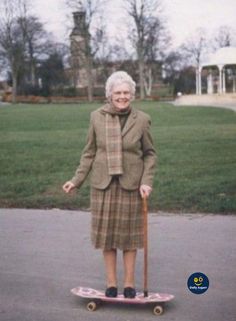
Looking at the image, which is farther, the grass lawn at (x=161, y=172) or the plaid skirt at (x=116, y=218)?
the grass lawn at (x=161, y=172)

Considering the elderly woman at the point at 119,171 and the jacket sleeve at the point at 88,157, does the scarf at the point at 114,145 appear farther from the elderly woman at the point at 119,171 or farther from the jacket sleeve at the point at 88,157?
the jacket sleeve at the point at 88,157

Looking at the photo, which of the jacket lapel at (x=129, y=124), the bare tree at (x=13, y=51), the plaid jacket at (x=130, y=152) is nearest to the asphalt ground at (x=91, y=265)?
the plaid jacket at (x=130, y=152)

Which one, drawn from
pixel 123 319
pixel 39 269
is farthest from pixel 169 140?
pixel 123 319

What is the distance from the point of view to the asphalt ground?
14.9 feet

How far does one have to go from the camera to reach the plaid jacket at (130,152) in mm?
4438

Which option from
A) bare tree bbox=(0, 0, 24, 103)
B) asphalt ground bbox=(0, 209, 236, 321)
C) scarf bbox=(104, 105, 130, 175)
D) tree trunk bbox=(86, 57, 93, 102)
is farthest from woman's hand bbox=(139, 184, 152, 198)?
tree trunk bbox=(86, 57, 93, 102)

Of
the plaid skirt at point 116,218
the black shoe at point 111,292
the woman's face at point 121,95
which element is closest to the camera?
the woman's face at point 121,95

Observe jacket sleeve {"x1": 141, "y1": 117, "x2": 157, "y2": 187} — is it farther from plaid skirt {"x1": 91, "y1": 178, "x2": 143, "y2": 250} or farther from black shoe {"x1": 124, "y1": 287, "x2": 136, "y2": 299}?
black shoe {"x1": 124, "y1": 287, "x2": 136, "y2": 299}

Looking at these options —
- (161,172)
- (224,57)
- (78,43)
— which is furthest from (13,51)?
(161,172)

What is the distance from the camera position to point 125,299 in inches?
179

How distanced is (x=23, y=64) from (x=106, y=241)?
72299mm

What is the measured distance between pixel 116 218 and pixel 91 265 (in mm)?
1314

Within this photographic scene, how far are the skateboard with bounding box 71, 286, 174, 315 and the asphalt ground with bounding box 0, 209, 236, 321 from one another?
0.06 metres

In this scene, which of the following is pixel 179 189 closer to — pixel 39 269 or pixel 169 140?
pixel 39 269
